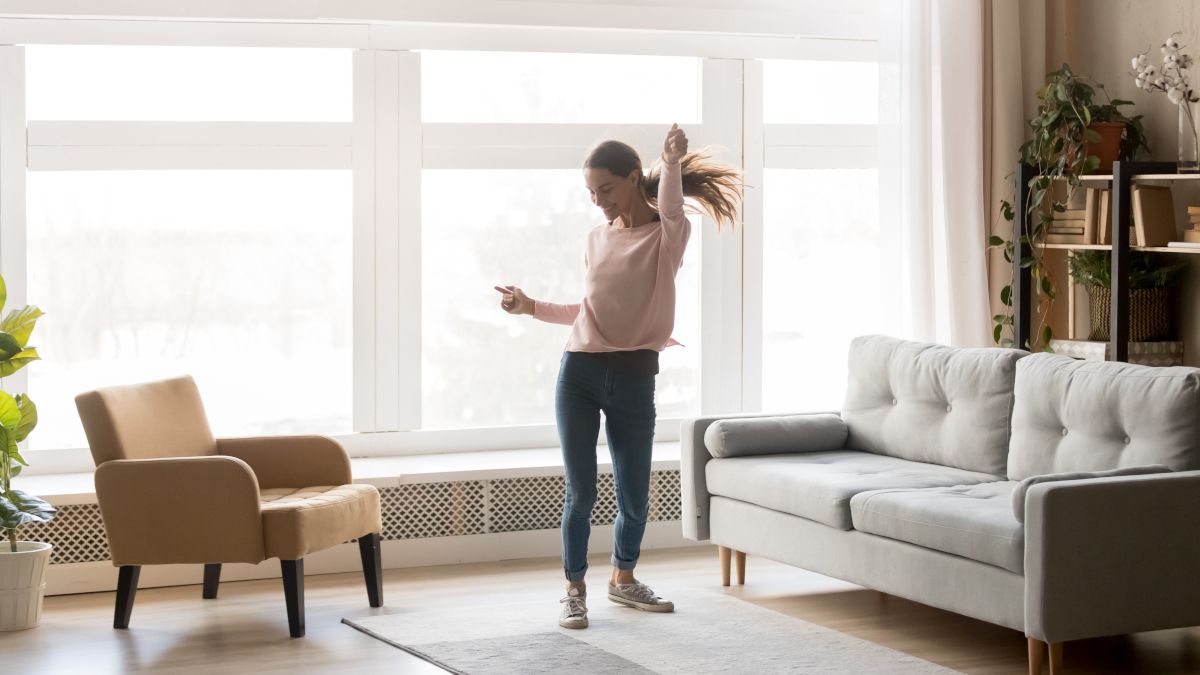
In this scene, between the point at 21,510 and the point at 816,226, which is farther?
the point at 816,226

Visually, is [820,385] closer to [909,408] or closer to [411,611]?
[909,408]

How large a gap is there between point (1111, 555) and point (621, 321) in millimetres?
1479

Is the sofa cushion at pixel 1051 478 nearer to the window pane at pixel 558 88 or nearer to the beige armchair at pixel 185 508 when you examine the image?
the beige armchair at pixel 185 508

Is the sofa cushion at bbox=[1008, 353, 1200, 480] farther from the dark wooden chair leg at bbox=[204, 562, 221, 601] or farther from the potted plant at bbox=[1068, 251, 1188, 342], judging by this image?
the dark wooden chair leg at bbox=[204, 562, 221, 601]

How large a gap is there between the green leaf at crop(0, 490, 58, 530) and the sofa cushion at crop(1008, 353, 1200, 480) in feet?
9.74

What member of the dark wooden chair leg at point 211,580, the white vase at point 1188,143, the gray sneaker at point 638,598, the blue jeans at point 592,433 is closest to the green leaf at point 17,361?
the dark wooden chair leg at point 211,580

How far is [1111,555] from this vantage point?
362 centimetres

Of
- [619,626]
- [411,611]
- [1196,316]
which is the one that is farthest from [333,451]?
[1196,316]

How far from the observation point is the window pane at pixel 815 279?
6.11 metres

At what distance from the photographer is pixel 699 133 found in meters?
5.96

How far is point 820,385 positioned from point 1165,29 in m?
1.98

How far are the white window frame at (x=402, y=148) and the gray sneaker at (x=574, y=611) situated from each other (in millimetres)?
1509

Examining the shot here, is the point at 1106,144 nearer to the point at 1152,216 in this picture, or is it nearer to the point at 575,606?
the point at 1152,216

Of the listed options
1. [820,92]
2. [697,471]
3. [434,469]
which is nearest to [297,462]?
[434,469]
